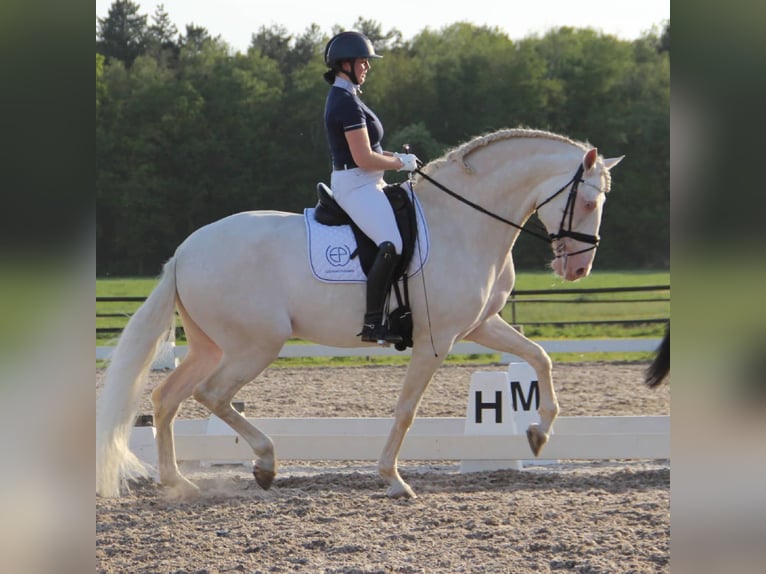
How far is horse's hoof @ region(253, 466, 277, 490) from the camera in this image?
5.11m

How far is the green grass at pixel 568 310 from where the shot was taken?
13.5 meters

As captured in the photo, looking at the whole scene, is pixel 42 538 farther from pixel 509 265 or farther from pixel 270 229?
pixel 509 265

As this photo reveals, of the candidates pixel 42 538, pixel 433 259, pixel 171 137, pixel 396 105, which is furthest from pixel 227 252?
pixel 396 105

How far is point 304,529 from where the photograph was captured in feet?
14.2

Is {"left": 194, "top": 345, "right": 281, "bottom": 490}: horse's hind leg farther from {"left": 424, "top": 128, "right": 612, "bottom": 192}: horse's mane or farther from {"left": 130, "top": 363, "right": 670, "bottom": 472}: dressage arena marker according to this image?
{"left": 424, "top": 128, "right": 612, "bottom": 192}: horse's mane

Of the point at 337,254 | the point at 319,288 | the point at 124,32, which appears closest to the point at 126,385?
the point at 319,288

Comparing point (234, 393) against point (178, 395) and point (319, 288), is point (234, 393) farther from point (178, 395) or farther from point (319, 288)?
point (319, 288)

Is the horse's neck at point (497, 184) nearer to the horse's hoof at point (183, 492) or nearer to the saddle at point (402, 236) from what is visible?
the saddle at point (402, 236)

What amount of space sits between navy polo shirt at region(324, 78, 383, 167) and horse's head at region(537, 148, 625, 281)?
1.05 m

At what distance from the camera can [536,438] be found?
543cm

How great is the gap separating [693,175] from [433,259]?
407 cm

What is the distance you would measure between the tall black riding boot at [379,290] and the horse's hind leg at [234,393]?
0.59 m

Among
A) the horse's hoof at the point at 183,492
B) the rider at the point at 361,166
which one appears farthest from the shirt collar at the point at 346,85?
the horse's hoof at the point at 183,492

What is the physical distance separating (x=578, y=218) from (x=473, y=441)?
1.57 metres
